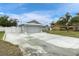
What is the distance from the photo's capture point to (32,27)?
372 centimetres

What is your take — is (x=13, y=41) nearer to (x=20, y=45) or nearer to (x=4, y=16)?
(x=20, y=45)

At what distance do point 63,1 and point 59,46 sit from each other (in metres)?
0.58

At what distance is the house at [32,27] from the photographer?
371 cm

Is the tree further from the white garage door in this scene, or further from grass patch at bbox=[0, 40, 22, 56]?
grass patch at bbox=[0, 40, 22, 56]

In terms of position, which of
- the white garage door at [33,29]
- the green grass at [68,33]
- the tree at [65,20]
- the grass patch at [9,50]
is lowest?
the grass patch at [9,50]

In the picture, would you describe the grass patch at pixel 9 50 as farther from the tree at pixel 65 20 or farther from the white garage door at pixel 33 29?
the tree at pixel 65 20

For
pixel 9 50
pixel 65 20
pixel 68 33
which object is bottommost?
pixel 9 50

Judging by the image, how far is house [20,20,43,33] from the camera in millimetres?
3713

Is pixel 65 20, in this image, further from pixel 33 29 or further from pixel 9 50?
pixel 9 50

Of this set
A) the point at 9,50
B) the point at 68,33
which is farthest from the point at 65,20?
the point at 9,50

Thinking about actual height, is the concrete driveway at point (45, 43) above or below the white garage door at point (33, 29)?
below

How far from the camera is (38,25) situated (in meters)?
3.75

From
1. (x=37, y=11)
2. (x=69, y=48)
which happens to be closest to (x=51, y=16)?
(x=37, y=11)

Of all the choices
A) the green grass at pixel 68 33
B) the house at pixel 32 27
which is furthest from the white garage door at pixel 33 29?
the green grass at pixel 68 33
